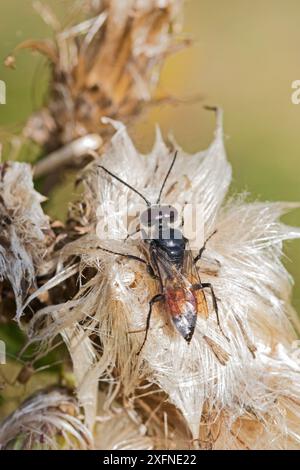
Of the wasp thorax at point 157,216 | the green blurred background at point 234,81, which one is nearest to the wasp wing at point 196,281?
the wasp thorax at point 157,216

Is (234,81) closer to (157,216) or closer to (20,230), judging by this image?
(157,216)

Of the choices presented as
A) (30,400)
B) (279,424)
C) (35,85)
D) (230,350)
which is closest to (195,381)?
(230,350)

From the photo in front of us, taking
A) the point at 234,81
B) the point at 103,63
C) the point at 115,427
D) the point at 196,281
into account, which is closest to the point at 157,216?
the point at 196,281

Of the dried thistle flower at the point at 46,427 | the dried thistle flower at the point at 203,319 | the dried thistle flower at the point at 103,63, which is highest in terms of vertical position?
the dried thistle flower at the point at 103,63

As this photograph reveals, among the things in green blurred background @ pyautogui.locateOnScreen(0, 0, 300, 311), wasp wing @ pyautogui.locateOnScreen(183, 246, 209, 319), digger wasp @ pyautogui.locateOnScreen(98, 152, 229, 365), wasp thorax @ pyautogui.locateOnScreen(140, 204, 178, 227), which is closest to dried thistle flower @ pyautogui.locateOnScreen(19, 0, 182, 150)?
green blurred background @ pyautogui.locateOnScreen(0, 0, 300, 311)

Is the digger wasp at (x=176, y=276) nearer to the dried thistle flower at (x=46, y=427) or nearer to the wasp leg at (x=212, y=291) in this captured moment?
the wasp leg at (x=212, y=291)

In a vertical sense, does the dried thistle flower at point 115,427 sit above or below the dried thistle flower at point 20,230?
below
